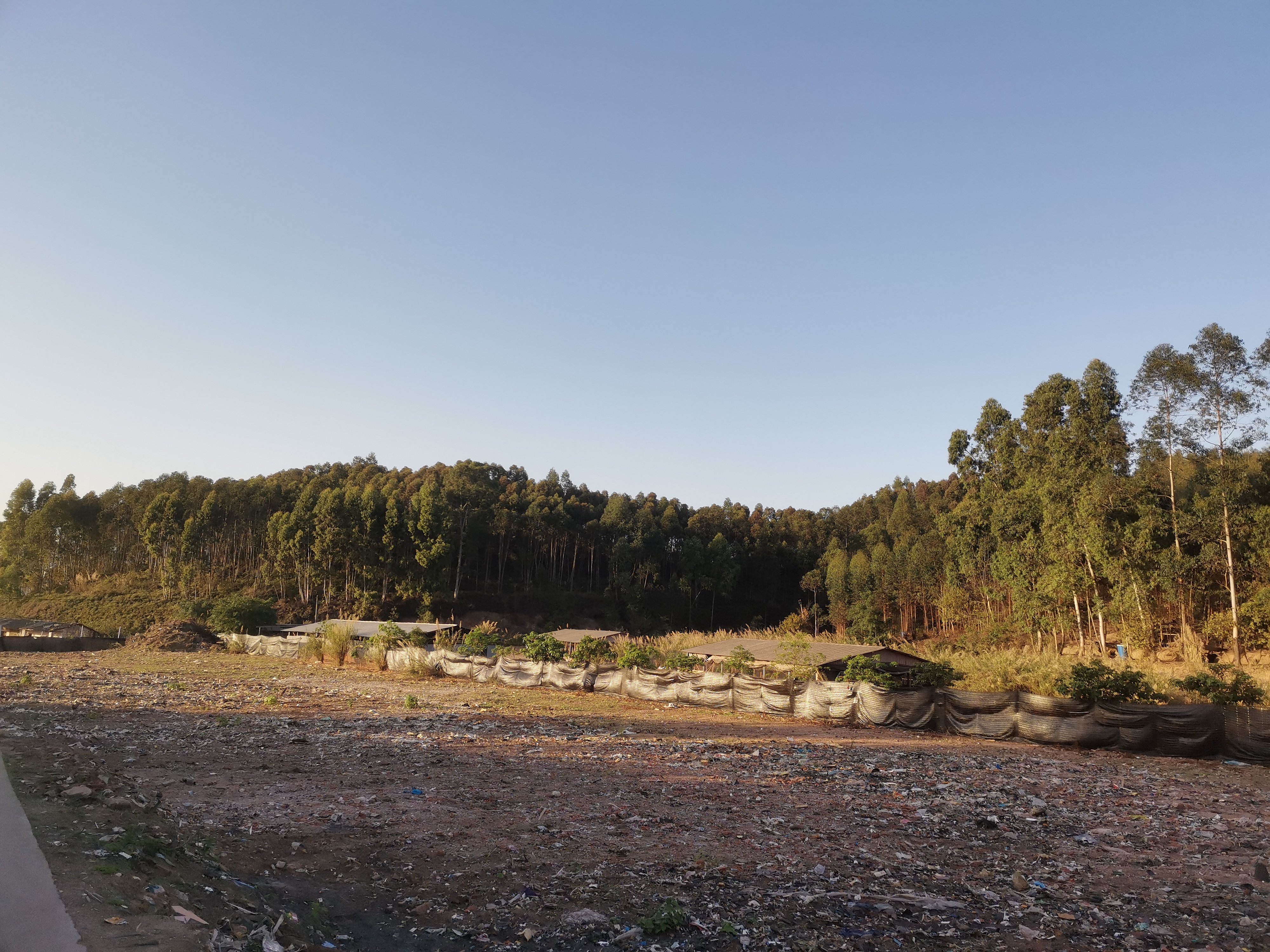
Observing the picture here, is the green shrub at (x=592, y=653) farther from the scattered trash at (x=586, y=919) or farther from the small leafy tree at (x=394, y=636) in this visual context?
the scattered trash at (x=586, y=919)

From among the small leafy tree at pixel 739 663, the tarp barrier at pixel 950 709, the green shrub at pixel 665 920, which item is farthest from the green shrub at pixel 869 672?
the green shrub at pixel 665 920

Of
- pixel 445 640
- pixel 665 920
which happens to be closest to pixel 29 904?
pixel 665 920

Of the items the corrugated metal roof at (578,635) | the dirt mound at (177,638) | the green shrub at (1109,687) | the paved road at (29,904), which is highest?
the paved road at (29,904)

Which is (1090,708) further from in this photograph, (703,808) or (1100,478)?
(1100,478)

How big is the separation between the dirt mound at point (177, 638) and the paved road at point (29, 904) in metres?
41.2

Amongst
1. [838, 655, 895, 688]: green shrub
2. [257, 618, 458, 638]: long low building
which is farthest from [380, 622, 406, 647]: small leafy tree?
[838, 655, 895, 688]: green shrub

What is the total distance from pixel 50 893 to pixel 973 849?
778cm

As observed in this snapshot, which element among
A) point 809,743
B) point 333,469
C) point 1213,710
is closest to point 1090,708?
point 1213,710

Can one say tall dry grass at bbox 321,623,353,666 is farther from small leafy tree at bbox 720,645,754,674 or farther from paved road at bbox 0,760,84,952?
paved road at bbox 0,760,84,952

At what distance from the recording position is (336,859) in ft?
21.9

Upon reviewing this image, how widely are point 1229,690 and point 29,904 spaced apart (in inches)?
769

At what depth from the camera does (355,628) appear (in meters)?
40.5

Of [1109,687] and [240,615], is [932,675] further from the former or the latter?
[240,615]

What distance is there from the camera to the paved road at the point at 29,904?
3555mm
